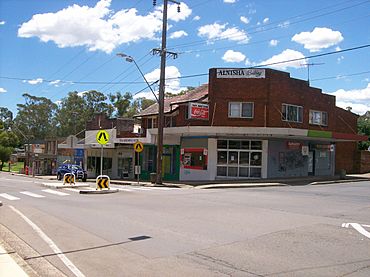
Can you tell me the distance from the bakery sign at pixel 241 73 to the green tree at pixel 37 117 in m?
83.9

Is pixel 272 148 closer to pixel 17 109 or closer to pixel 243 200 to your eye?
pixel 243 200

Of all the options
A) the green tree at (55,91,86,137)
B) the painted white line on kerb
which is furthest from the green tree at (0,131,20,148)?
the painted white line on kerb

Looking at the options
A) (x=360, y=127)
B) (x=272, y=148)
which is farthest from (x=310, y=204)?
(x=360, y=127)

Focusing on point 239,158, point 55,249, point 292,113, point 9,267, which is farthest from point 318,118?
point 9,267

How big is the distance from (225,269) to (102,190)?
15.4 meters

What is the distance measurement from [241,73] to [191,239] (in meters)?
24.0

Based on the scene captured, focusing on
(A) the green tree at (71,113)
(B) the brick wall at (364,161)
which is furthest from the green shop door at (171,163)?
(A) the green tree at (71,113)

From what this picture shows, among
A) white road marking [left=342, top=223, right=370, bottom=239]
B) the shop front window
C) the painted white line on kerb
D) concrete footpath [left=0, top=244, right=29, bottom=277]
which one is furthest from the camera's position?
the shop front window

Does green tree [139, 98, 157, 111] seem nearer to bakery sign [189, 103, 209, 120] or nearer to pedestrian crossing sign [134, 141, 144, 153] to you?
bakery sign [189, 103, 209, 120]

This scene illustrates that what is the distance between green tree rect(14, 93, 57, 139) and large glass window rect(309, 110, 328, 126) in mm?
83996

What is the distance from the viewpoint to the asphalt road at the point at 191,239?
7.25m

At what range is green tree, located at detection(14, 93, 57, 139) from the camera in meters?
109

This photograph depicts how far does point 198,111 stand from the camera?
31.6 meters

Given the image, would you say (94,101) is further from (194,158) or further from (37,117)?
(194,158)
